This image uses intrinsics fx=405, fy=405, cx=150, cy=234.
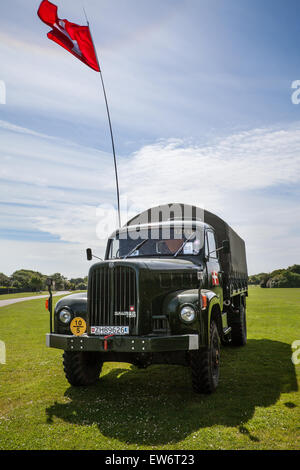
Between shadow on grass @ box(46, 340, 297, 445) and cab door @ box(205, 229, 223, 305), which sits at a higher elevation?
cab door @ box(205, 229, 223, 305)

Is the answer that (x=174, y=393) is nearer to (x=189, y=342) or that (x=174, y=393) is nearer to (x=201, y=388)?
(x=201, y=388)

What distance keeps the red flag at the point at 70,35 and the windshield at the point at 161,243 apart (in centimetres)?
694

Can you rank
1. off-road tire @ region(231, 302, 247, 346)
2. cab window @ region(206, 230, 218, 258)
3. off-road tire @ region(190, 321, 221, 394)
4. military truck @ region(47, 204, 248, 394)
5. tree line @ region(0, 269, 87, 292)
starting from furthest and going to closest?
tree line @ region(0, 269, 87, 292), off-road tire @ region(231, 302, 247, 346), cab window @ region(206, 230, 218, 258), off-road tire @ region(190, 321, 221, 394), military truck @ region(47, 204, 248, 394)

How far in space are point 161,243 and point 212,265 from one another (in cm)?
114

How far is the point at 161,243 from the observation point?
759 centimetres

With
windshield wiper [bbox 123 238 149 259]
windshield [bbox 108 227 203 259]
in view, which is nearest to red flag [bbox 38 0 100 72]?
windshield [bbox 108 227 203 259]

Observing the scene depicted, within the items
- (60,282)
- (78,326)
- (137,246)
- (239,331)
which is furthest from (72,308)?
(60,282)

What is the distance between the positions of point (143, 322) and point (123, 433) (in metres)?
1.53

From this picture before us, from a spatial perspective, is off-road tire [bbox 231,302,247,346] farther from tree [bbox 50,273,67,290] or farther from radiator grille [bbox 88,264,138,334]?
tree [bbox 50,273,67,290]

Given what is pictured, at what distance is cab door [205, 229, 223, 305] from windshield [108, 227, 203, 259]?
276 millimetres

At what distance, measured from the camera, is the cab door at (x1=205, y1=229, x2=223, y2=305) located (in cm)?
758
